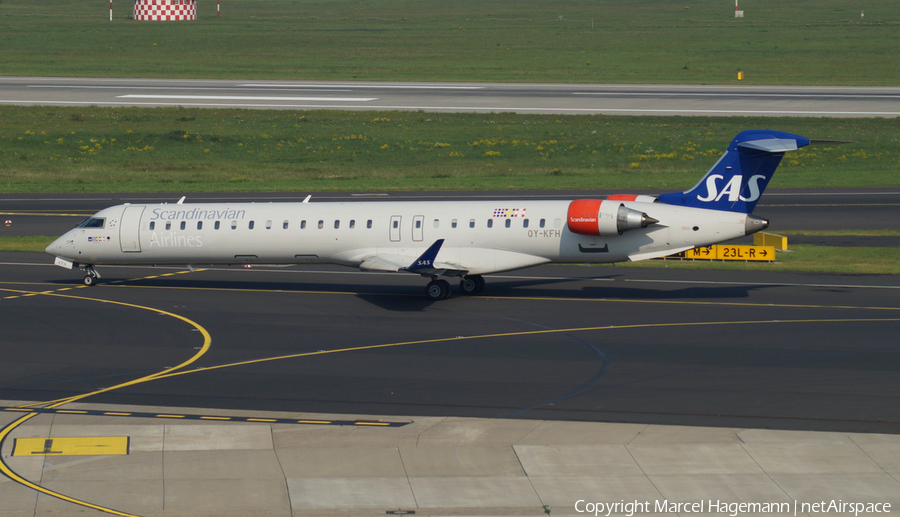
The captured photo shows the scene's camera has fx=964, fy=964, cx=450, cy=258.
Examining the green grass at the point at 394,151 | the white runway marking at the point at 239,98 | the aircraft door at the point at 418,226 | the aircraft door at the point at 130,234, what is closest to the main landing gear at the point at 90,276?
the aircraft door at the point at 130,234

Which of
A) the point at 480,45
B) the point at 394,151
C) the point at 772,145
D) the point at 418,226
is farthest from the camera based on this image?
the point at 480,45

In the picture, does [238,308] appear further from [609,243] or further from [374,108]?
[374,108]

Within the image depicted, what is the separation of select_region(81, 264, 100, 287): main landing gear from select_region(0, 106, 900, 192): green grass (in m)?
23.2

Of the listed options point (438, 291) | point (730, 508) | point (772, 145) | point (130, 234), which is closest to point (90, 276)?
point (130, 234)

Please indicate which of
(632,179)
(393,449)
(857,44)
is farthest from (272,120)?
(857,44)

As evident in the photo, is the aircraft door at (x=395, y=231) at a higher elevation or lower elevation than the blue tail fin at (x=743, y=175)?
lower

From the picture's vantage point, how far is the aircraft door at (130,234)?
3534 centimetres

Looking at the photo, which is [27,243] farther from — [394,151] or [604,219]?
[394,151]

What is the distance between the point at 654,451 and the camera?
60.4ft

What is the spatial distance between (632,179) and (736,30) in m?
98.4

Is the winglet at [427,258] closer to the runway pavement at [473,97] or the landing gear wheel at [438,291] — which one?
the landing gear wheel at [438,291]

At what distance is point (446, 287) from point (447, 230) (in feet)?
6.45

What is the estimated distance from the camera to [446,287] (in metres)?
33.0

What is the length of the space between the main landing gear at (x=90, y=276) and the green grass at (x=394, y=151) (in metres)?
23.2
